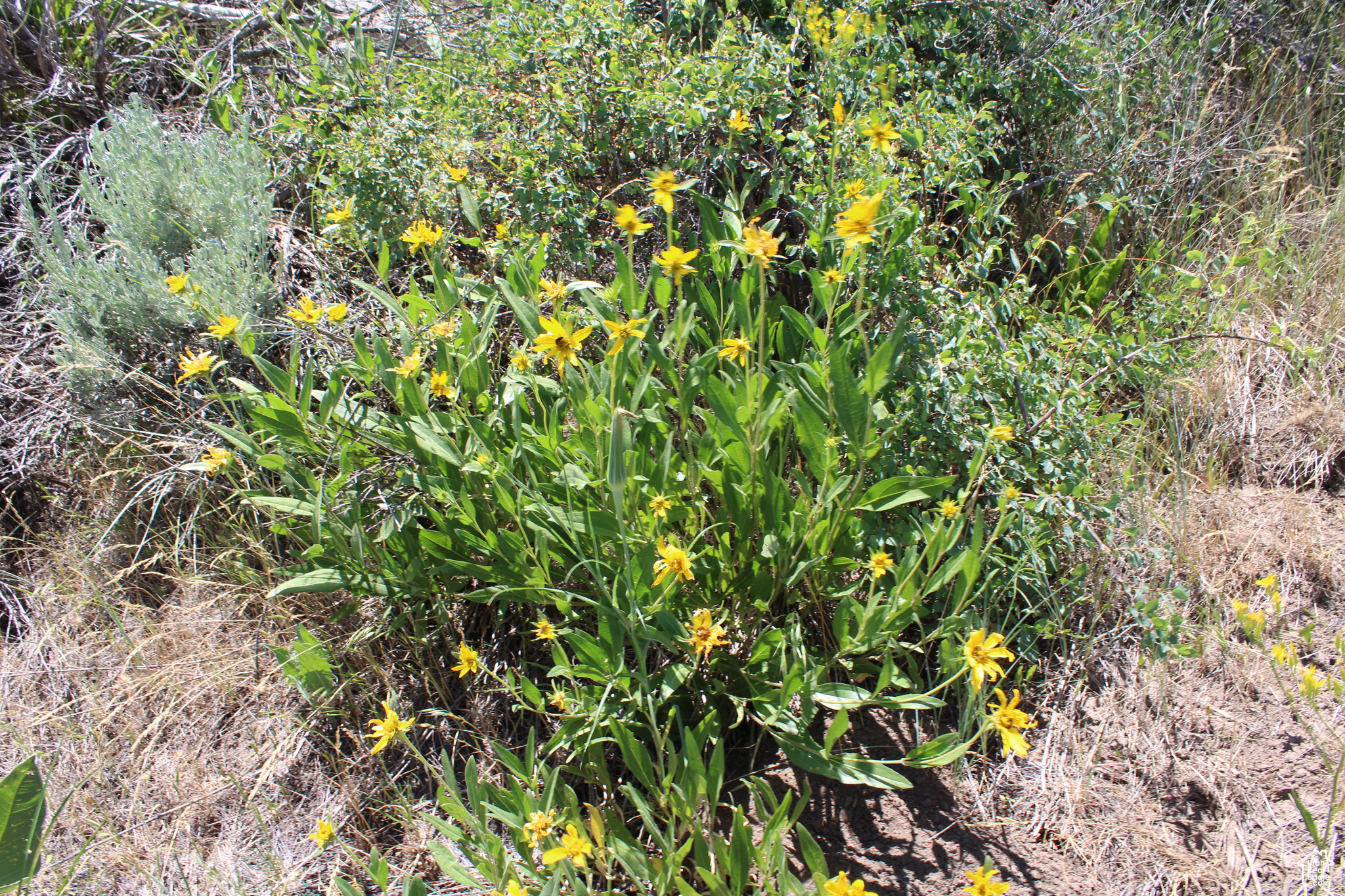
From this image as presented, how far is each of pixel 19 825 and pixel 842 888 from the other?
59.4 inches

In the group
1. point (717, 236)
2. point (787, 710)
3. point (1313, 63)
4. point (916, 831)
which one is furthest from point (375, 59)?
point (1313, 63)

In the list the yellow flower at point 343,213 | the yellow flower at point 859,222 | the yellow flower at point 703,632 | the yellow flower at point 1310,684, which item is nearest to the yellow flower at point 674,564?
the yellow flower at point 703,632

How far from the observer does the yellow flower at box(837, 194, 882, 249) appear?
4.87 feet

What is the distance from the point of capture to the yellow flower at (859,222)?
4.87 ft

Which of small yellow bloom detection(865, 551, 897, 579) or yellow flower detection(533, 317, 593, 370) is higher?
yellow flower detection(533, 317, 593, 370)

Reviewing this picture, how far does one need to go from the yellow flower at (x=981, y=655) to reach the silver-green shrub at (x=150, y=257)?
2.31 meters

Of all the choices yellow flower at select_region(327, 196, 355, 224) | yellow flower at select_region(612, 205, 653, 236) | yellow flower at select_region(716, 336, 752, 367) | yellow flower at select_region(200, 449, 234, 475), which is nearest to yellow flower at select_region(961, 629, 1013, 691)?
yellow flower at select_region(716, 336, 752, 367)

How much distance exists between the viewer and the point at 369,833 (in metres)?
2.05

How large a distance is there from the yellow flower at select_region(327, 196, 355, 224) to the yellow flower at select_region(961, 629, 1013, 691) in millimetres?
1998

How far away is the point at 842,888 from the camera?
52.8 inches

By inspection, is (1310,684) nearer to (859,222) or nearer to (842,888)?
(842,888)

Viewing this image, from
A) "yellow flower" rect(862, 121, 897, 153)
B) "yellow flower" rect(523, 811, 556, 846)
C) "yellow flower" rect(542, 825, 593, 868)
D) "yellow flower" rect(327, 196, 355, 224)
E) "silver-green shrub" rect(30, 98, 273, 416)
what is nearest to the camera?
"yellow flower" rect(542, 825, 593, 868)

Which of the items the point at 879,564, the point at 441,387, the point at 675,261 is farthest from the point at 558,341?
the point at 879,564

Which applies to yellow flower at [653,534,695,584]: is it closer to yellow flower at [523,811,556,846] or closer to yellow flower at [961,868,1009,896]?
yellow flower at [523,811,556,846]
